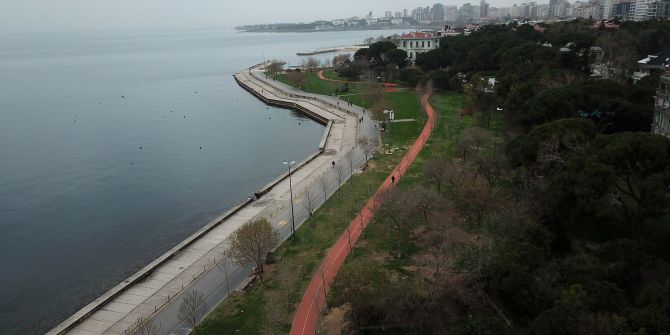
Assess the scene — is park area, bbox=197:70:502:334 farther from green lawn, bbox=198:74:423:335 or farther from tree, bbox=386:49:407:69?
tree, bbox=386:49:407:69

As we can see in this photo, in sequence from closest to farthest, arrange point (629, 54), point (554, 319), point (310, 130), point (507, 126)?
point (554, 319) < point (507, 126) < point (629, 54) < point (310, 130)

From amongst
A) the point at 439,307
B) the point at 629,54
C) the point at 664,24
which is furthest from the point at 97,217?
the point at 664,24

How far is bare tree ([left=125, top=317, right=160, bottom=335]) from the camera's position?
20.8 meters

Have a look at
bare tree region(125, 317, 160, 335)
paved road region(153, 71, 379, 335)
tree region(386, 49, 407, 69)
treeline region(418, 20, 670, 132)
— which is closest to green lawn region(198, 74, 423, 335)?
paved road region(153, 71, 379, 335)

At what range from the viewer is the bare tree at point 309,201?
33.6 m

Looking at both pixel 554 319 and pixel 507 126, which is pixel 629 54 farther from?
pixel 554 319

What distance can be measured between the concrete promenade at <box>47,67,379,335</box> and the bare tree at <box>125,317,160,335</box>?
0.34m

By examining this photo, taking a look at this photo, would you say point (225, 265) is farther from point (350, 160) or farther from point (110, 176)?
point (110, 176)

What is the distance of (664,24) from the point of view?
68.1 meters

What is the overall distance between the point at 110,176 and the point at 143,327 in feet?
102

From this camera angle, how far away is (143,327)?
2103cm

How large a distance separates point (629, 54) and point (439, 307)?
42.7 m

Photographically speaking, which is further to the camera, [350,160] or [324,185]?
[350,160]

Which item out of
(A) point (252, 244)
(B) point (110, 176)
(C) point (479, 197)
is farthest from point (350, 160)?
(B) point (110, 176)
